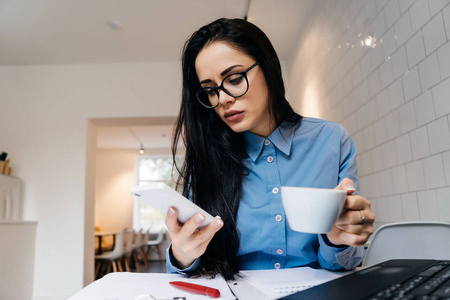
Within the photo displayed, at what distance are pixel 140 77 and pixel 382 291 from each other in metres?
4.33

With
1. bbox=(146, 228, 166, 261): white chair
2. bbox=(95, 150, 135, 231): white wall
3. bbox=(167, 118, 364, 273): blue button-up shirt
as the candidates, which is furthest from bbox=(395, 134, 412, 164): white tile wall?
bbox=(95, 150, 135, 231): white wall

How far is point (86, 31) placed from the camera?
3.70 metres

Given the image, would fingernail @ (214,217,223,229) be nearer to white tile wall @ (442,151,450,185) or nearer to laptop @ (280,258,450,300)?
laptop @ (280,258,450,300)

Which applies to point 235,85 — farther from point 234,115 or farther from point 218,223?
point 218,223

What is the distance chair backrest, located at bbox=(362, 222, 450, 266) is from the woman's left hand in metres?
0.62

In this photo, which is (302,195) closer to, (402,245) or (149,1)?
(402,245)

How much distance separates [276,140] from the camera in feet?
3.25

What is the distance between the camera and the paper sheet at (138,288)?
23.2 inches

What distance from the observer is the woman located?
2.96 ft

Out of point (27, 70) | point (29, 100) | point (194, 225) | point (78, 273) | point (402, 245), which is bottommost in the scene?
point (78, 273)

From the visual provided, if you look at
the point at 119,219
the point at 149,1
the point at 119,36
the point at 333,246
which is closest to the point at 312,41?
the point at 149,1

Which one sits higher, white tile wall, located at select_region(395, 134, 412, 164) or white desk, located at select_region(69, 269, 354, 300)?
white tile wall, located at select_region(395, 134, 412, 164)

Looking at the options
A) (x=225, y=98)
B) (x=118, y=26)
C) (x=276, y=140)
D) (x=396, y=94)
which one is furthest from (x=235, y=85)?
(x=118, y=26)

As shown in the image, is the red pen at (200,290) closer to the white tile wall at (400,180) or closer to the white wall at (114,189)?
the white tile wall at (400,180)
